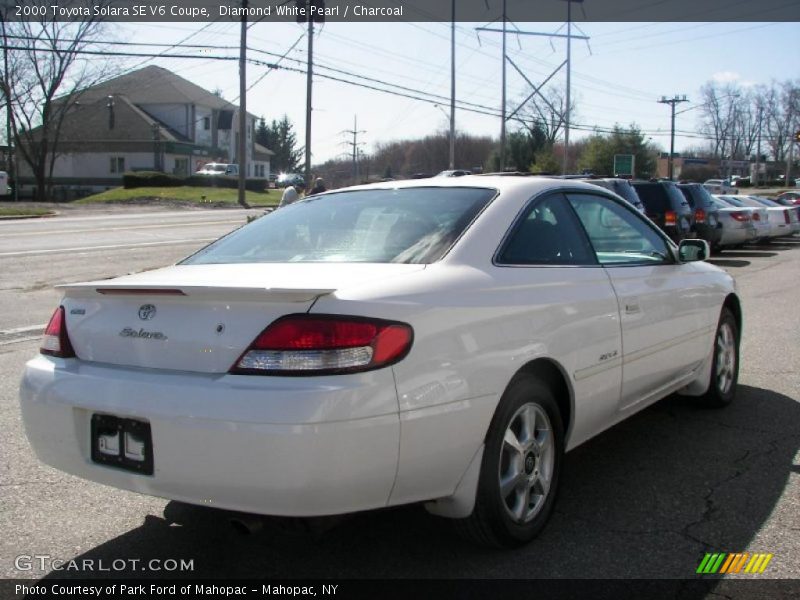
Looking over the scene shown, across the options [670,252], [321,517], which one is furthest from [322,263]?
[670,252]

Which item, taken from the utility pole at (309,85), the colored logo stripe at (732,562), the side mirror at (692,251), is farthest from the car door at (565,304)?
the utility pole at (309,85)

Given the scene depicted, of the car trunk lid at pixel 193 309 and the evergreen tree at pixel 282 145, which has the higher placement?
the evergreen tree at pixel 282 145

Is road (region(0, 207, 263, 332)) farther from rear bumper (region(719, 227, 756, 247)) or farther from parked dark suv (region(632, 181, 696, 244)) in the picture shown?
rear bumper (region(719, 227, 756, 247))

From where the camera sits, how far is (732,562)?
3.36 meters

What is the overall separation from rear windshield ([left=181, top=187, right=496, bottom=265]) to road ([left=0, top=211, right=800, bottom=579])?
3.98 ft

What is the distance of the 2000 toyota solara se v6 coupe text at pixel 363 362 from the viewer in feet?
9.07

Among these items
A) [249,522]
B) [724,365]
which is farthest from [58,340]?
[724,365]

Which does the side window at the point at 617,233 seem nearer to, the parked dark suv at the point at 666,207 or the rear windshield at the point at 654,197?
the parked dark suv at the point at 666,207

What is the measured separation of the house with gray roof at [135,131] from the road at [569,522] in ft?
187

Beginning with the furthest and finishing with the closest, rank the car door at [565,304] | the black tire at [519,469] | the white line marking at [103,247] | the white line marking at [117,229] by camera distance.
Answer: the white line marking at [117,229] < the white line marking at [103,247] < the car door at [565,304] < the black tire at [519,469]

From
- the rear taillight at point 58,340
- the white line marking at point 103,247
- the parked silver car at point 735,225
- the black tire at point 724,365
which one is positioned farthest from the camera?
the parked silver car at point 735,225

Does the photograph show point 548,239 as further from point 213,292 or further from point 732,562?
point 213,292

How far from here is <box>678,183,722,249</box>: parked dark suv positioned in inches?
733

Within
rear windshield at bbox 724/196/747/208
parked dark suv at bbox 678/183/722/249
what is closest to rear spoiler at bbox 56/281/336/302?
parked dark suv at bbox 678/183/722/249
